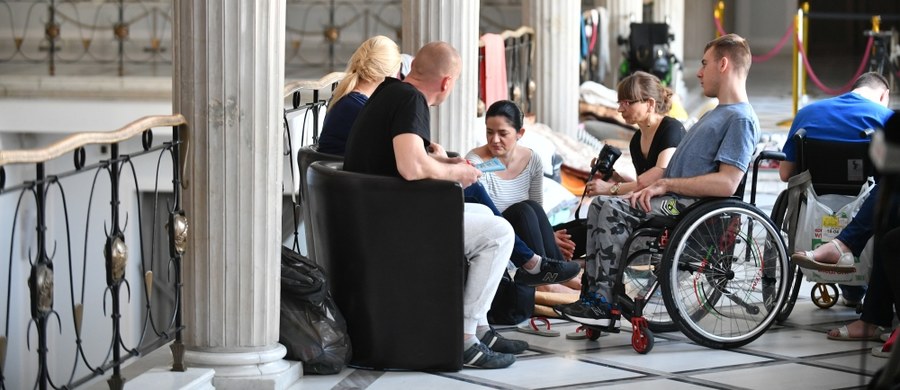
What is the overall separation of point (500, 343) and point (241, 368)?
110 centimetres

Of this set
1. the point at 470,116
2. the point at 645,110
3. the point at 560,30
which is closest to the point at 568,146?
the point at 560,30

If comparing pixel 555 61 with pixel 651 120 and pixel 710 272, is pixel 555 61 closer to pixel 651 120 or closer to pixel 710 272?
pixel 651 120

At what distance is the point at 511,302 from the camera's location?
608 centimetres

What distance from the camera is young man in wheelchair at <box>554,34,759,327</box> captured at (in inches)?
218

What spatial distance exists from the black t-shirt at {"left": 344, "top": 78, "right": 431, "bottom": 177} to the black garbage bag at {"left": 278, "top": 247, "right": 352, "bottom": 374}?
17.5 inches

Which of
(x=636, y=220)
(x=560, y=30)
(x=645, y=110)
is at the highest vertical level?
(x=560, y=30)

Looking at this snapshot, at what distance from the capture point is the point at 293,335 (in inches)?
202

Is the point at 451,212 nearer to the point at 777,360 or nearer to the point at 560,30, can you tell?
the point at 777,360

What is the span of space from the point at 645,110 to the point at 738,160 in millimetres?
853

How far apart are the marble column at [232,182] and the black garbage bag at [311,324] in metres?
0.18

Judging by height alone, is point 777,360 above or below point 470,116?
below

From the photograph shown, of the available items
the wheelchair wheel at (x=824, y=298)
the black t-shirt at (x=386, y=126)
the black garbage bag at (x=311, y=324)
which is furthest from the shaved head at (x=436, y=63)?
the wheelchair wheel at (x=824, y=298)

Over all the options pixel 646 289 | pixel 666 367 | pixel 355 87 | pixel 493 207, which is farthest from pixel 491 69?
pixel 666 367

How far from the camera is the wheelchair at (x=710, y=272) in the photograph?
17.8 feet
